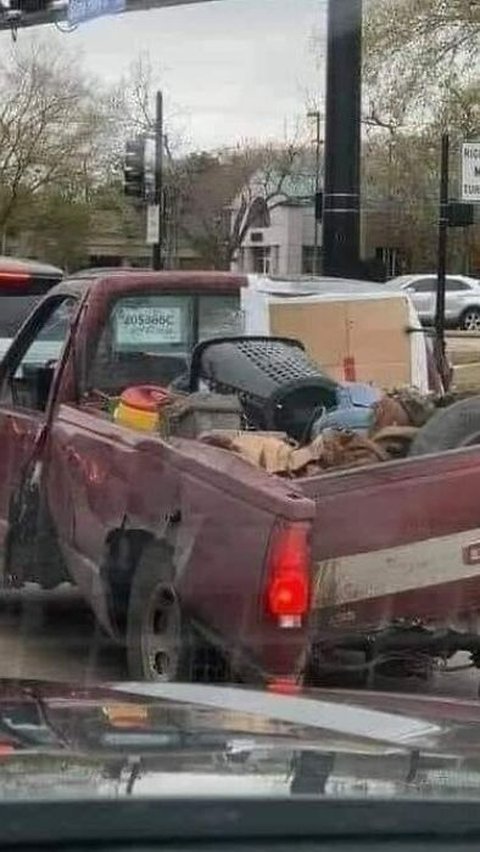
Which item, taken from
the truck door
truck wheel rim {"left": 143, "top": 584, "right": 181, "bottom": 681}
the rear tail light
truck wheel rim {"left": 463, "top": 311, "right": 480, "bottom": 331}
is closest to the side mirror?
the truck door

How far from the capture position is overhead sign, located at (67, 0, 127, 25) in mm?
19016

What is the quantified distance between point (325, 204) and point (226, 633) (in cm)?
883

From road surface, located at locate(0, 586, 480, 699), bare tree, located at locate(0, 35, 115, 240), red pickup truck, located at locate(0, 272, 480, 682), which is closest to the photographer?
red pickup truck, located at locate(0, 272, 480, 682)

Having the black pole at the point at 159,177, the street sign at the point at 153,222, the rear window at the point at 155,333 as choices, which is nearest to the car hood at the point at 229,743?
the rear window at the point at 155,333

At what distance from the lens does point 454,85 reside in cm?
2283

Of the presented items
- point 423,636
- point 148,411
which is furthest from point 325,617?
point 148,411

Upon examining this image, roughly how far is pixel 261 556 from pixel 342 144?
9.03 m

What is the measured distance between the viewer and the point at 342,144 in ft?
47.2

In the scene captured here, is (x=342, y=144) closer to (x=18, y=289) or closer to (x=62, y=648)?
(x=18, y=289)

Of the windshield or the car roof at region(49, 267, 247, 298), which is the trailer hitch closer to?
the windshield

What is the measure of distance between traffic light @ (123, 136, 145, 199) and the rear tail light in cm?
1766

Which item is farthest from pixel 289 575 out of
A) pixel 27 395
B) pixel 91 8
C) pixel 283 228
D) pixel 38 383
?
pixel 283 228

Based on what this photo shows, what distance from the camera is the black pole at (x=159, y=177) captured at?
75.5ft

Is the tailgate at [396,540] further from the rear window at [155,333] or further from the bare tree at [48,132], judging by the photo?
the bare tree at [48,132]
